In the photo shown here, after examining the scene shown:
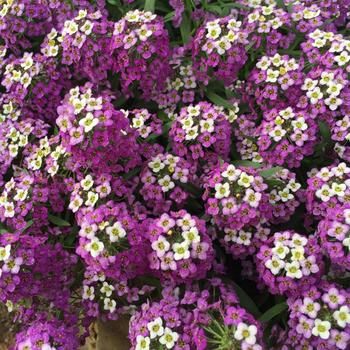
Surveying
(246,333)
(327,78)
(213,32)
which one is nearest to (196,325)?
(246,333)

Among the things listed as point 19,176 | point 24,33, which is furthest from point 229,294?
point 24,33

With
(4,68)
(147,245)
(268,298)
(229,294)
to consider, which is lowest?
(268,298)

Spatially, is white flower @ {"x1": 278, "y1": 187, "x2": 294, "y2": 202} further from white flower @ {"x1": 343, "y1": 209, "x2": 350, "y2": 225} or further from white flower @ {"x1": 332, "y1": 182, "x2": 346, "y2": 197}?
white flower @ {"x1": 343, "y1": 209, "x2": 350, "y2": 225}

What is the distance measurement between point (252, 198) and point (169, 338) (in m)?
0.78

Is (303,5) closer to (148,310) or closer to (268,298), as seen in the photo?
(268,298)

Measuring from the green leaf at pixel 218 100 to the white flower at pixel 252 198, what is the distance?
3.13ft

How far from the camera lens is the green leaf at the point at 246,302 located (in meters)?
2.96

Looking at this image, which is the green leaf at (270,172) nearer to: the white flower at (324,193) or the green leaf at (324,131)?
the white flower at (324,193)

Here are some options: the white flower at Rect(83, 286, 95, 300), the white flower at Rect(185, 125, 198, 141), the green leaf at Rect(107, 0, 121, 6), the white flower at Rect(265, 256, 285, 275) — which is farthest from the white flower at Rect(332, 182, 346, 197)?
the green leaf at Rect(107, 0, 121, 6)

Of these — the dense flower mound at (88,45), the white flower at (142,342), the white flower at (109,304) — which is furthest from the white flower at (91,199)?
the dense flower mound at (88,45)

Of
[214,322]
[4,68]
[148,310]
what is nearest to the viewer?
[214,322]

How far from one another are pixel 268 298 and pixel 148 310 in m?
0.84

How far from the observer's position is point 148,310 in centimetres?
264

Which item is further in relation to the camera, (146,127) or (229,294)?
(146,127)
